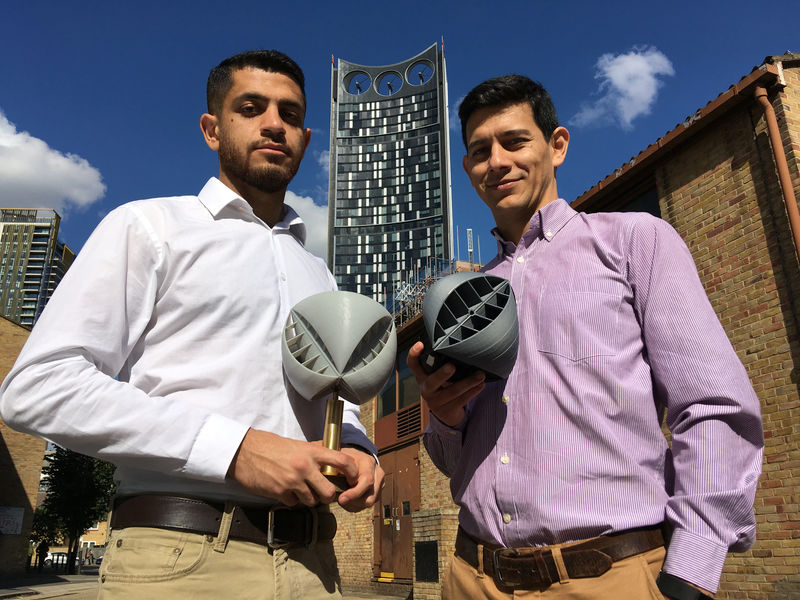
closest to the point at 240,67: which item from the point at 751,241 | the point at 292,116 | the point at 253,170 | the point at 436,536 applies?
the point at 292,116

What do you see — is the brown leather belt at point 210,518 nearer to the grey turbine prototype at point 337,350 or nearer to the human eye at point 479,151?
the grey turbine prototype at point 337,350

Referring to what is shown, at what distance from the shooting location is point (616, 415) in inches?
65.7

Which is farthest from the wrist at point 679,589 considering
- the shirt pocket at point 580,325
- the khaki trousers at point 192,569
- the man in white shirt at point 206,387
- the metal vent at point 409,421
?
the metal vent at point 409,421

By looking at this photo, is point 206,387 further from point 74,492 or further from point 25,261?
point 25,261

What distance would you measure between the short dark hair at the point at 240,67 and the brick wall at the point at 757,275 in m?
6.61

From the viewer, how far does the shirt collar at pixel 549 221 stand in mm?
2127

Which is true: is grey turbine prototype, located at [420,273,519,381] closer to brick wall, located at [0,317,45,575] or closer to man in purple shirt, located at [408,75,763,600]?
man in purple shirt, located at [408,75,763,600]

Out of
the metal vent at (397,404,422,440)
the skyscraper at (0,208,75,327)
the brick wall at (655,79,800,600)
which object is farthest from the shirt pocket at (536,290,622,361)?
the skyscraper at (0,208,75,327)

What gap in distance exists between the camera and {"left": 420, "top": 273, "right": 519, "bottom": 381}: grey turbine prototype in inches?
61.9

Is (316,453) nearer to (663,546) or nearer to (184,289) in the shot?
(184,289)

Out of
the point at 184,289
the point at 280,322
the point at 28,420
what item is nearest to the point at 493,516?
the point at 280,322

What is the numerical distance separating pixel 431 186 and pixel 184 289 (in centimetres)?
11190

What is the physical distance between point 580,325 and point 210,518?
1207mm

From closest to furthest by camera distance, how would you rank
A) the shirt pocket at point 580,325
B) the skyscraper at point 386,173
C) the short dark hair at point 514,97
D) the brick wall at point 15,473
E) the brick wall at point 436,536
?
the shirt pocket at point 580,325 < the short dark hair at point 514,97 < the brick wall at point 436,536 < the brick wall at point 15,473 < the skyscraper at point 386,173
